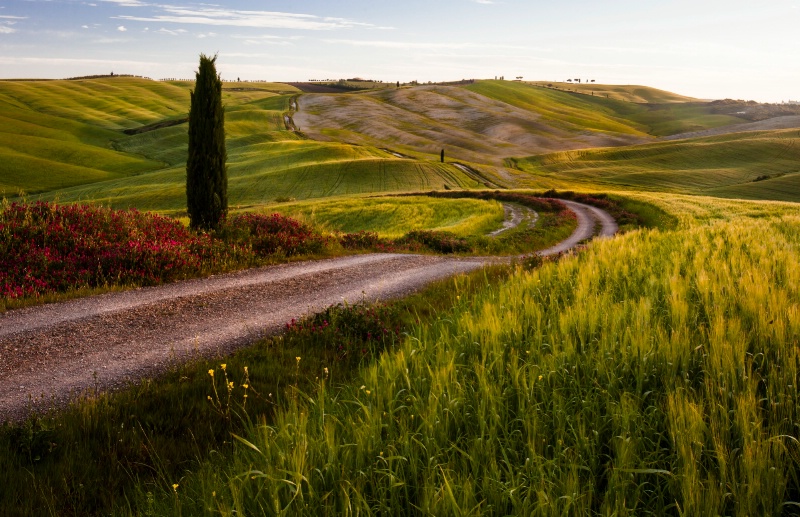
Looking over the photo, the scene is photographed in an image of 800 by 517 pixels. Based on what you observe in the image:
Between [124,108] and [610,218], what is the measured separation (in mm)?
158258

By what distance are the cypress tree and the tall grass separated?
18.2 m

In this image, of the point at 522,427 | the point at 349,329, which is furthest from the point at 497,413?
the point at 349,329

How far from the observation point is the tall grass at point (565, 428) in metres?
2.66

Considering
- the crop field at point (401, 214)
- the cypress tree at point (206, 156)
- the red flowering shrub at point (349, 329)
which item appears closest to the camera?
the red flowering shrub at point (349, 329)

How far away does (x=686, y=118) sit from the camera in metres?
194

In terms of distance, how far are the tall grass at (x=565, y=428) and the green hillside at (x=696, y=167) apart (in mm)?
83120

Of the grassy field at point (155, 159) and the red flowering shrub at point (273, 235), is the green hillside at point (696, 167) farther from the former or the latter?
the red flowering shrub at point (273, 235)

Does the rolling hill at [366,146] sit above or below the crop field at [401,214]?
above

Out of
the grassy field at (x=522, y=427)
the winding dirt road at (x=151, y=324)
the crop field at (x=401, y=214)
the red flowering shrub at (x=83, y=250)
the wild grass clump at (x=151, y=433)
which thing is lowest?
the crop field at (x=401, y=214)

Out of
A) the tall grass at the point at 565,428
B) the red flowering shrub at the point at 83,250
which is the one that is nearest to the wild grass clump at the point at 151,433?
the tall grass at the point at 565,428

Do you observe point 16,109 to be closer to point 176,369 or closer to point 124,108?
point 124,108

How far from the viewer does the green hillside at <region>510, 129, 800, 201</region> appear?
7844 cm

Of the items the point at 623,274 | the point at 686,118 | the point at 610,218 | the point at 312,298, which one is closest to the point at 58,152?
the point at 610,218

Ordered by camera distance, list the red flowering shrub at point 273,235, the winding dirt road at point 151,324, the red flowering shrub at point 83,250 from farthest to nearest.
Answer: the red flowering shrub at point 273,235 < the red flowering shrub at point 83,250 < the winding dirt road at point 151,324
